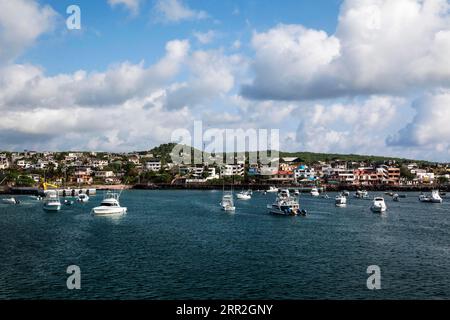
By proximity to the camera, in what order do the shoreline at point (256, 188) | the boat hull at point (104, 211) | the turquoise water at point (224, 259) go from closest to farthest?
the turquoise water at point (224, 259), the boat hull at point (104, 211), the shoreline at point (256, 188)

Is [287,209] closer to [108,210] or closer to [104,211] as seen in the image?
[108,210]

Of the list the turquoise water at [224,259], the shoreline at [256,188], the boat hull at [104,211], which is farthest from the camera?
the shoreline at [256,188]

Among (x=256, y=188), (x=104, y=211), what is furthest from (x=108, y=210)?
(x=256, y=188)

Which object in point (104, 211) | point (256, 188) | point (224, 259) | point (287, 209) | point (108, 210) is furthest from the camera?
point (256, 188)

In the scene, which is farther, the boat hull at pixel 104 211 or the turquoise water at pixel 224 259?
the boat hull at pixel 104 211

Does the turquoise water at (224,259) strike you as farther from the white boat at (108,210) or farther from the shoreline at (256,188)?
the shoreline at (256,188)

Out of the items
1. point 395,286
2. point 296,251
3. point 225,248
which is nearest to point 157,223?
point 225,248

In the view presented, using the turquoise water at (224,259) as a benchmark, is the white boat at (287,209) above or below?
above

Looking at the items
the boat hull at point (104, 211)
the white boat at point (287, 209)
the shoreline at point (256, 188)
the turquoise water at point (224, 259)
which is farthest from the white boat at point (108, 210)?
the shoreline at point (256, 188)

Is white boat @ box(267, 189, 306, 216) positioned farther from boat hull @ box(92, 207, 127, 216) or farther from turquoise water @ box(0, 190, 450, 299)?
boat hull @ box(92, 207, 127, 216)
